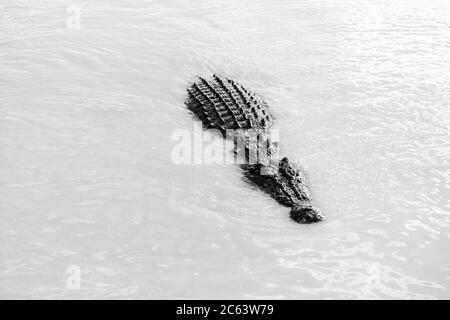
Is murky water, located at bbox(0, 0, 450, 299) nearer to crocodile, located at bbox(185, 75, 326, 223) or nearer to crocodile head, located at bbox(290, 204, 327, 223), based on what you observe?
crocodile head, located at bbox(290, 204, 327, 223)

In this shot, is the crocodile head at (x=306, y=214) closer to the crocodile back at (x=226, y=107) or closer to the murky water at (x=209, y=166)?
the murky water at (x=209, y=166)

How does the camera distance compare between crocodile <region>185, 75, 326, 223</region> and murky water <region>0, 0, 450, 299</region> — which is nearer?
murky water <region>0, 0, 450, 299</region>

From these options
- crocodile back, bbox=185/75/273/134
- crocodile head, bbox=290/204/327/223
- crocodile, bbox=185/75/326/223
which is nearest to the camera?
crocodile head, bbox=290/204/327/223

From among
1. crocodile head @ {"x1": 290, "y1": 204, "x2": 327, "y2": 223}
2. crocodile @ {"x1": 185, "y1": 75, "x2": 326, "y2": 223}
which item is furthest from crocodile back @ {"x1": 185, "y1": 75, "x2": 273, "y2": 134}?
crocodile head @ {"x1": 290, "y1": 204, "x2": 327, "y2": 223}

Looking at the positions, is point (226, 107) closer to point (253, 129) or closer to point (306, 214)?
point (253, 129)

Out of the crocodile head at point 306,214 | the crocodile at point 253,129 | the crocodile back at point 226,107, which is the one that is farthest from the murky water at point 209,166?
the crocodile back at point 226,107

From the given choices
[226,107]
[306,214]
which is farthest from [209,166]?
[306,214]

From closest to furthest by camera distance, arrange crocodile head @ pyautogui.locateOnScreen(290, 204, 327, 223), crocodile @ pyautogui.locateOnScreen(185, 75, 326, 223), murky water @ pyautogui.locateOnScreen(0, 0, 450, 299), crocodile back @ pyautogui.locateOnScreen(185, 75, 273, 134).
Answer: murky water @ pyautogui.locateOnScreen(0, 0, 450, 299), crocodile head @ pyautogui.locateOnScreen(290, 204, 327, 223), crocodile @ pyautogui.locateOnScreen(185, 75, 326, 223), crocodile back @ pyautogui.locateOnScreen(185, 75, 273, 134)
